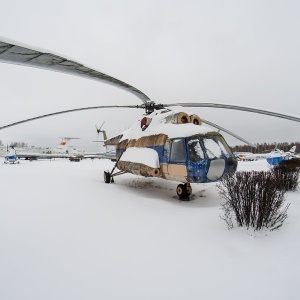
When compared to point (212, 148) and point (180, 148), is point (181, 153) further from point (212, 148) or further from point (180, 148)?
point (212, 148)

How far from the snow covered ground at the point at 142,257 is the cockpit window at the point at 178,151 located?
184 cm

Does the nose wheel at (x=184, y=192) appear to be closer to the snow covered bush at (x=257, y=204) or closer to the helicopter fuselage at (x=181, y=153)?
the helicopter fuselage at (x=181, y=153)

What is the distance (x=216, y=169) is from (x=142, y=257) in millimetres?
3742

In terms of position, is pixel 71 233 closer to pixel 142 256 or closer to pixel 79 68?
pixel 142 256

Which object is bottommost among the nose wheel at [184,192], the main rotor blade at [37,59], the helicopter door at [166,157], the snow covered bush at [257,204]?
the nose wheel at [184,192]

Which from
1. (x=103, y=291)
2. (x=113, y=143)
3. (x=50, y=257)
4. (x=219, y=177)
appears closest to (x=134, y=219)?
(x=50, y=257)

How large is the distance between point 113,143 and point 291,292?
10.4 metres

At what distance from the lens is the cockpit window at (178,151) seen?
20.7ft

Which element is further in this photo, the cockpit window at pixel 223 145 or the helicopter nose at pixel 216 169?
the cockpit window at pixel 223 145

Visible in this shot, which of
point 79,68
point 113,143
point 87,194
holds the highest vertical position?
point 79,68

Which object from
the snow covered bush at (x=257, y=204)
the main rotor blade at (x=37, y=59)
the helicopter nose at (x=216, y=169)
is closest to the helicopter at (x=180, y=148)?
the helicopter nose at (x=216, y=169)

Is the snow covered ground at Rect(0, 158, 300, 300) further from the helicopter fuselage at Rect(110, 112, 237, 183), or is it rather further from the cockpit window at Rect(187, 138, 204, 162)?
the cockpit window at Rect(187, 138, 204, 162)

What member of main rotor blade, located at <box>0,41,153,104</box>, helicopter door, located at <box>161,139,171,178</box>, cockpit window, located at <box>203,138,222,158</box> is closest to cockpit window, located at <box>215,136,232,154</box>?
cockpit window, located at <box>203,138,222,158</box>

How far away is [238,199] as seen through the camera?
4094 millimetres
